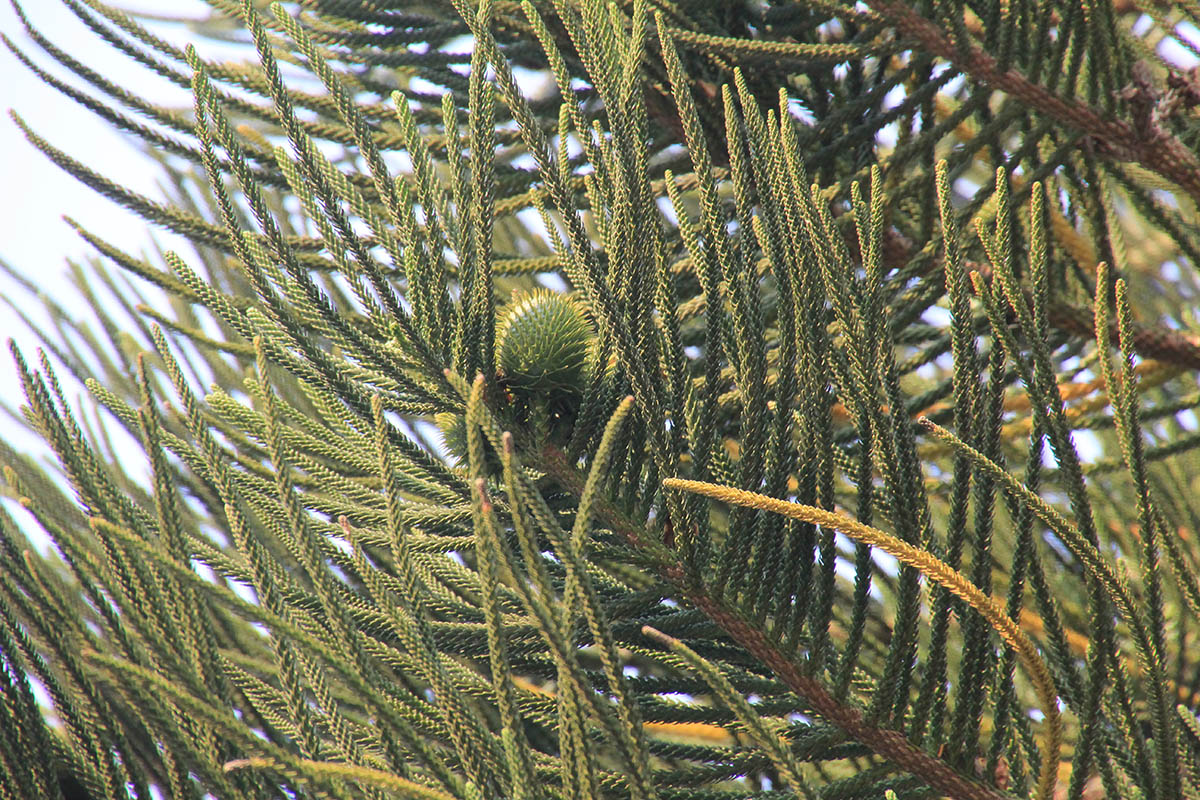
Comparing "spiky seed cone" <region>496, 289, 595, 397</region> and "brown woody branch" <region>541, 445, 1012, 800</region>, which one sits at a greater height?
"spiky seed cone" <region>496, 289, 595, 397</region>

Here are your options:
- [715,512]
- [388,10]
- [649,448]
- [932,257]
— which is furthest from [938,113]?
[649,448]

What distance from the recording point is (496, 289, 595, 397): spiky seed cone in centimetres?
79

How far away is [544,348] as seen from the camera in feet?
2.59

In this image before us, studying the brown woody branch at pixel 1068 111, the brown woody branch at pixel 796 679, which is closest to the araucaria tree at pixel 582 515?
the brown woody branch at pixel 796 679

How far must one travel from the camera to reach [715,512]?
4.86 feet

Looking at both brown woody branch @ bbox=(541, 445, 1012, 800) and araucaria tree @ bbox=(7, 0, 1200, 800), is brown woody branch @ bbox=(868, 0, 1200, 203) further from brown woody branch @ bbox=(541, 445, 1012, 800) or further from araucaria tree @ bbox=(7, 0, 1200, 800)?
brown woody branch @ bbox=(541, 445, 1012, 800)

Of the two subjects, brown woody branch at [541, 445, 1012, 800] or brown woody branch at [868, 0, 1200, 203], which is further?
brown woody branch at [868, 0, 1200, 203]

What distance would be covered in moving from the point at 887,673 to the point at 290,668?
0.43m

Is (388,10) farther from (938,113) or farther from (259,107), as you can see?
(938,113)

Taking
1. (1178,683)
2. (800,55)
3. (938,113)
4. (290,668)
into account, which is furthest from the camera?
(938,113)

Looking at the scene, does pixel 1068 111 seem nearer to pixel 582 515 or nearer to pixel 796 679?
pixel 796 679

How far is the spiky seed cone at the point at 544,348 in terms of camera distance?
790 millimetres

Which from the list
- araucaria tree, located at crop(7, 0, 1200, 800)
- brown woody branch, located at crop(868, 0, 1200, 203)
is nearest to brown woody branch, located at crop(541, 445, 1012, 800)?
araucaria tree, located at crop(7, 0, 1200, 800)

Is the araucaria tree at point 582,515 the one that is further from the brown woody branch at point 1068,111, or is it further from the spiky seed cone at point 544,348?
the brown woody branch at point 1068,111
